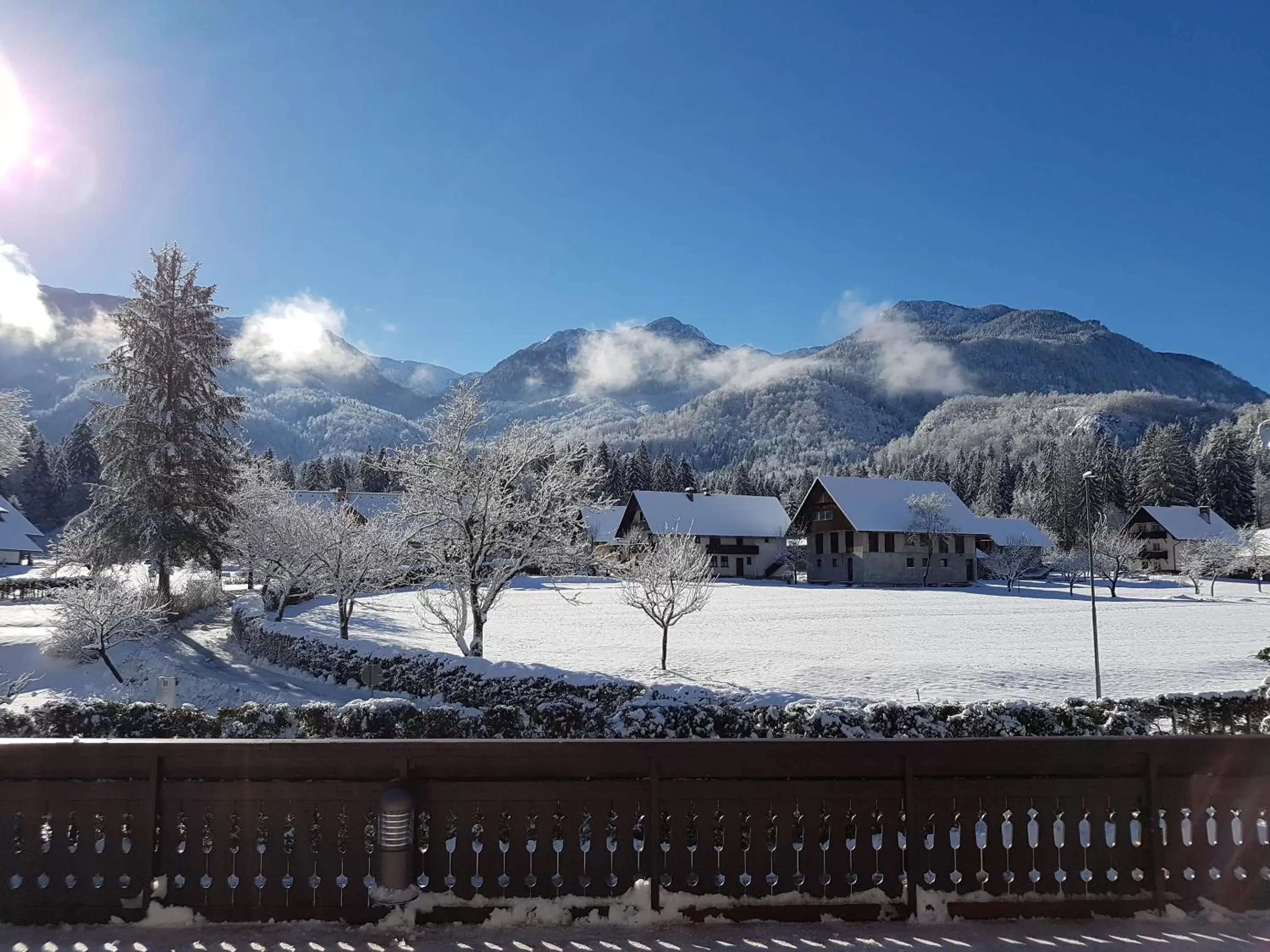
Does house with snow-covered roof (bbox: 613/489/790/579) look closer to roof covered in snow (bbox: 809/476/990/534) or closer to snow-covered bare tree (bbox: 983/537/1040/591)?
roof covered in snow (bbox: 809/476/990/534)

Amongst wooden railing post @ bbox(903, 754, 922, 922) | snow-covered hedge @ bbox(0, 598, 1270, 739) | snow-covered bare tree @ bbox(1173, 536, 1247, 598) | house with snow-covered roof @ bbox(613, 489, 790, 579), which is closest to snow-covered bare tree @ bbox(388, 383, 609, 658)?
snow-covered hedge @ bbox(0, 598, 1270, 739)

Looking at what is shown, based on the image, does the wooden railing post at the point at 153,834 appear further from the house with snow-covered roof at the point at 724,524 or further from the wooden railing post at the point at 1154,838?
the house with snow-covered roof at the point at 724,524

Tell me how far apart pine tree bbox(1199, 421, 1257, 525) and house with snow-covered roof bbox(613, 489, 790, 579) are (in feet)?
167

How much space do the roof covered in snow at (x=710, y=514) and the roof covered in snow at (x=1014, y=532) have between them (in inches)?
730

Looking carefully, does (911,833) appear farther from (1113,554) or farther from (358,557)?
(1113,554)

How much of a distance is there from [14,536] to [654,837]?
73.8 metres

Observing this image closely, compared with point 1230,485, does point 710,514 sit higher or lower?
lower

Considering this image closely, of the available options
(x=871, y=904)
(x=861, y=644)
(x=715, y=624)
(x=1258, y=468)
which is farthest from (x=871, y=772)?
(x=1258, y=468)

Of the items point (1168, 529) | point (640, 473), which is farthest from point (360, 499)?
point (1168, 529)

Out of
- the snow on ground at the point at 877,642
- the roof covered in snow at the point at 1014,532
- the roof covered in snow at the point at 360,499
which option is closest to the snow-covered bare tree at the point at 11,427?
the snow on ground at the point at 877,642

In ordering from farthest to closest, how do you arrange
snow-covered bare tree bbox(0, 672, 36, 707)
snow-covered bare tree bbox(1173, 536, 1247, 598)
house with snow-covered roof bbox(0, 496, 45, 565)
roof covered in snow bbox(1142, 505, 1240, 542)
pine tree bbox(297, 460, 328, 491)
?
pine tree bbox(297, 460, 328, 491), roof covered in snow bbox(1142, 505, 1240, 542), house with snow-covered roof bbox(0, 496, 45, 565), snow-covered bare tree bbox(1173, 536, 1247, 598), snow-covered bare tree bbox(0, 672, 36, 707)

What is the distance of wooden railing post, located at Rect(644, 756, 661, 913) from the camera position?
449cm

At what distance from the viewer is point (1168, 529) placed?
72.1 meters

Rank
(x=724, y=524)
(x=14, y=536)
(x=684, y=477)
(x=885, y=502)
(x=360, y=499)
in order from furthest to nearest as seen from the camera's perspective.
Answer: (x=684, y=477) < (x=724, y=524) < (x=360, y=499) < (x=885, y=502) < (x=14, y=536)
